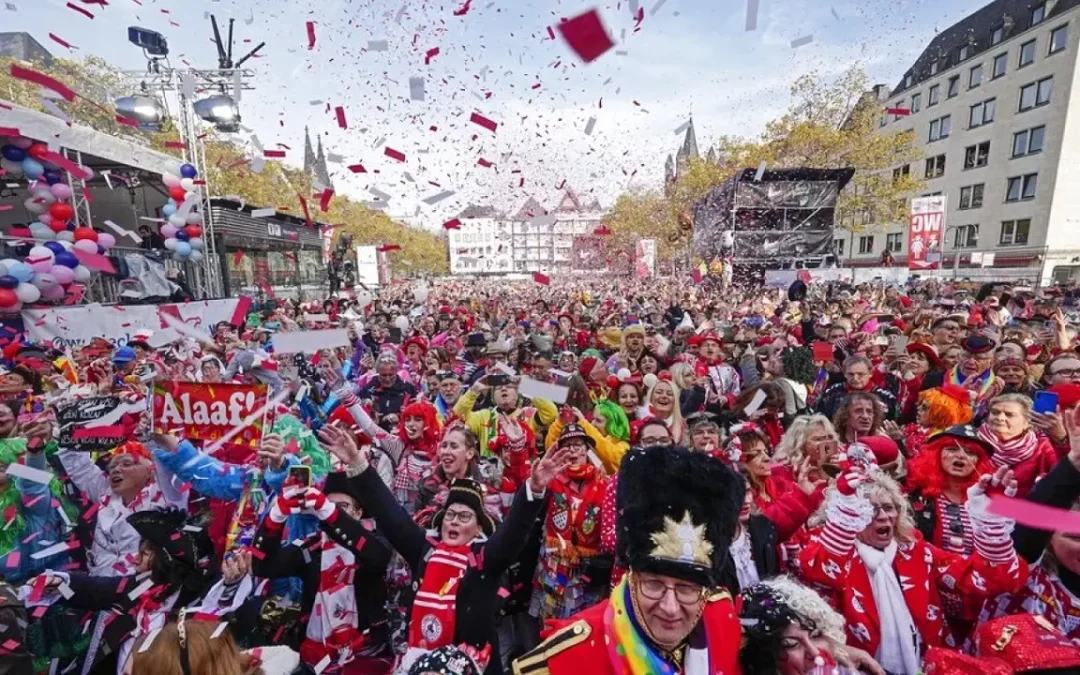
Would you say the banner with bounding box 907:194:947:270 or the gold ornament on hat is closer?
the gold ornament on hat

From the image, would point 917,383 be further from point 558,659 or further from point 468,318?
point 468,318

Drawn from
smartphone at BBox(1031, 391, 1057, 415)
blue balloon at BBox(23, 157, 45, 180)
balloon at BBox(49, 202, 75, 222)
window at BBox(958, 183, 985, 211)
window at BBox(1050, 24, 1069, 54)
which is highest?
window at BBox(1050, 24, 1069, 54)

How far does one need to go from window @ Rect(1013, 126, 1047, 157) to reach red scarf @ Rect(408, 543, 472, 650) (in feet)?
149

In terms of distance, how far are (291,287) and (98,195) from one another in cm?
834

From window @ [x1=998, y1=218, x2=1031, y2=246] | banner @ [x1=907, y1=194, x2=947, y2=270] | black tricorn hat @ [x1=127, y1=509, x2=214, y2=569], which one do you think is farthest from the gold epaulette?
window @ [x1=998, y1=218, x2=1031, y2=246]

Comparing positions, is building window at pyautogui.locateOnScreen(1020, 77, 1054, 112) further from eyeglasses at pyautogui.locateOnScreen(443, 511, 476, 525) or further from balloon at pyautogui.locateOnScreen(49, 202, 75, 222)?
balloon at pyautogui.locateOnScreen(49, 202, 75, 222)

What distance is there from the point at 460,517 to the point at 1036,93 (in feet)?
153

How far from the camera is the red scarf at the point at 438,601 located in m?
2.34

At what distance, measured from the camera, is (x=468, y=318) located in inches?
518

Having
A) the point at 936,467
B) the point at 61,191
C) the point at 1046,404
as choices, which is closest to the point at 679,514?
the point at 936,467

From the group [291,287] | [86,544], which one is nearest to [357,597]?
[86,544]

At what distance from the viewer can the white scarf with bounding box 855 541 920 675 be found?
2.11 m

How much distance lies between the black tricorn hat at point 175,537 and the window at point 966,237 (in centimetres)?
4825

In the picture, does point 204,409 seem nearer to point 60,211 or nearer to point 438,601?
point 438,601
